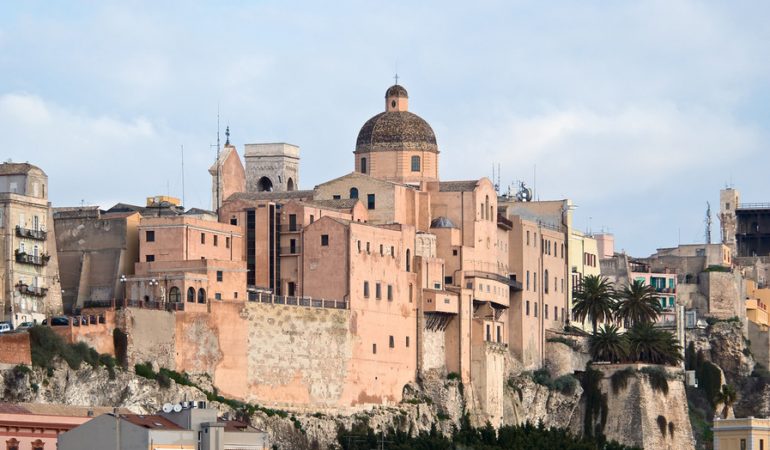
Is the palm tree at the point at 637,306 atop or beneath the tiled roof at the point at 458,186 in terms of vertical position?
beneath

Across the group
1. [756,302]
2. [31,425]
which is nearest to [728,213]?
[756,302]

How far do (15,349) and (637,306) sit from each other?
5820 centimetres

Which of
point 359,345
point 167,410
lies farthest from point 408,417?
point 167,410

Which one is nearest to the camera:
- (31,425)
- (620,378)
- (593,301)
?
(31,425)

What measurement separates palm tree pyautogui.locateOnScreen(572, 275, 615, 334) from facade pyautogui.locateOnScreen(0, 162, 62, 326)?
44491mm

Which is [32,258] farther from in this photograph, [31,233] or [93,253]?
[93,253]

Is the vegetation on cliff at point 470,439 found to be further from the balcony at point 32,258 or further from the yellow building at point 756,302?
the yellow building at point 756,302

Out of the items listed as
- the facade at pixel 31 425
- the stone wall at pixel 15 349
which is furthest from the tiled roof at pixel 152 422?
the stone wall at pixel 15 349

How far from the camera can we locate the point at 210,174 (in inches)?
5782

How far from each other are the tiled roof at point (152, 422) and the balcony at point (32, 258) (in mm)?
23217

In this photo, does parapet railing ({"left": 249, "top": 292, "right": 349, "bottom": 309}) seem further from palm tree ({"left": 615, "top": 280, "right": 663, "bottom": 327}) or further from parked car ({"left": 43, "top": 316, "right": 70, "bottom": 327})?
palm tree ({"left": 615, "top": 280, "right": 663, "bottom": 327})

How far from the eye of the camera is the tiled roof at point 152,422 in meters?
98.9

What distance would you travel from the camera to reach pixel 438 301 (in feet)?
463

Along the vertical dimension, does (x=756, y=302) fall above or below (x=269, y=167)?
below
